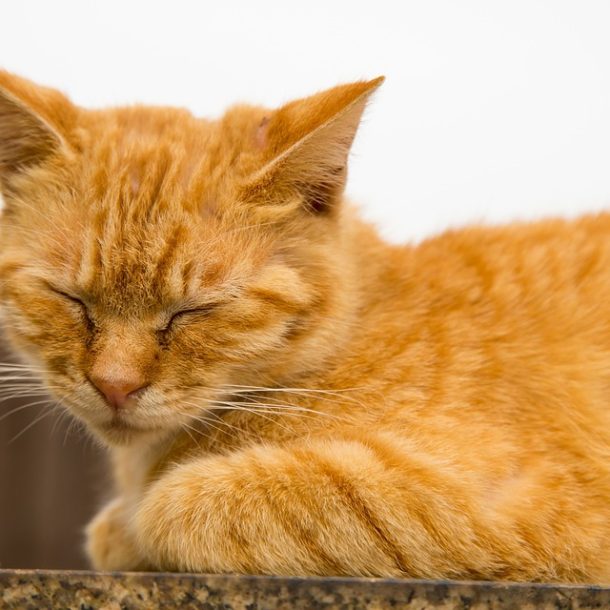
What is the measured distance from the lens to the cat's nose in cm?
184

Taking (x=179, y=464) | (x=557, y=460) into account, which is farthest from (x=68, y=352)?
(x=557, y=460)

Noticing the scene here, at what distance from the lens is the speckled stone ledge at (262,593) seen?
4.46 ft

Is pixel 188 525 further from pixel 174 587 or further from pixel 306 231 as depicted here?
pixel 306 231

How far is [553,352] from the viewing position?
2.19 m

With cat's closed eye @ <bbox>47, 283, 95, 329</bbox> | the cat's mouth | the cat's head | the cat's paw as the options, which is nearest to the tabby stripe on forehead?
the cat's head

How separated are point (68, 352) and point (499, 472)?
908mm

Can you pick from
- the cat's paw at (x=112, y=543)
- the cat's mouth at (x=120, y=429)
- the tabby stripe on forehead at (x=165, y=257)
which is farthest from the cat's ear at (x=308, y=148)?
the cat's paw at (x=112, y=543)

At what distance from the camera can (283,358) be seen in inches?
79.9

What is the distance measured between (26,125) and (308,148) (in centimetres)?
62

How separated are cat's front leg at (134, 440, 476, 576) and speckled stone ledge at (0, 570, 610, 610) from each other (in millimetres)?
323

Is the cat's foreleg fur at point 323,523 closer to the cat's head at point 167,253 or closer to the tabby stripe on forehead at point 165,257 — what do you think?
the cat's head at point 167,253

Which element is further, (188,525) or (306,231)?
(306,231)

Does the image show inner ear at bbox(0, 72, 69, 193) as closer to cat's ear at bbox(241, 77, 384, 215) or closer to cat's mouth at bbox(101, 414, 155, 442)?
cat's ear at bbox(241, 77, 384, 215)

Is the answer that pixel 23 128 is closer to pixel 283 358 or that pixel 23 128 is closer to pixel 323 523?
pixel 283 358
